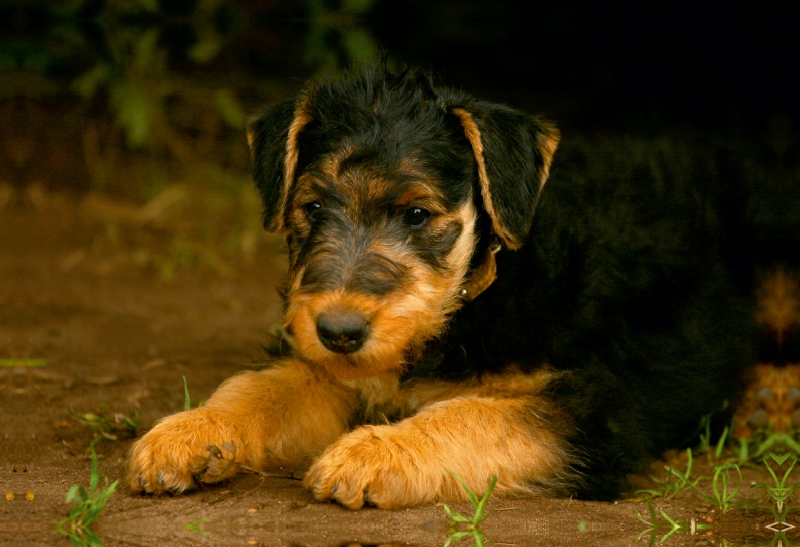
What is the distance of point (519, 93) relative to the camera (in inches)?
382

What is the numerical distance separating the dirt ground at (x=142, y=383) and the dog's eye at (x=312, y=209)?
1.02 metres

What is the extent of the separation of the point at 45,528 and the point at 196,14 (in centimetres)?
723

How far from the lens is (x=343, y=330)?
324 cm

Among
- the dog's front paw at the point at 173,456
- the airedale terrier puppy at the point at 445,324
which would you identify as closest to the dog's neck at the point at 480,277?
the airedale terrier puppy at the point at 445,324

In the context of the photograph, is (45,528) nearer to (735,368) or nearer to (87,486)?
(87,486)

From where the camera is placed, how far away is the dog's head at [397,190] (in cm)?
358

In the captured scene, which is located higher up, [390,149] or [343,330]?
[390,149]

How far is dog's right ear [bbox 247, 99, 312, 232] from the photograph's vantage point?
4.09 metres

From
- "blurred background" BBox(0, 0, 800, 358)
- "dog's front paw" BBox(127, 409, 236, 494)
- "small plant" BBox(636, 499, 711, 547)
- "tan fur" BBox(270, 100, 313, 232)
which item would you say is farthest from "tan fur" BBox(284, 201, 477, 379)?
"blurred background" BBox(0, 0, 800, 358)

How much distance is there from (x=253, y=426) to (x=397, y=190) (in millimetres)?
1212

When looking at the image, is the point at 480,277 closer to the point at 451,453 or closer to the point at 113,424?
the point at 451,453

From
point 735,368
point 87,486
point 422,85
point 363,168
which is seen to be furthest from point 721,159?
point 87,486

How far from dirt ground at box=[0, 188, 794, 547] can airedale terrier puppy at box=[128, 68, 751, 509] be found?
179 mm

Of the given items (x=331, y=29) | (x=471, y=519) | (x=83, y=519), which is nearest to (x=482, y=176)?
(x=471, y=519)
